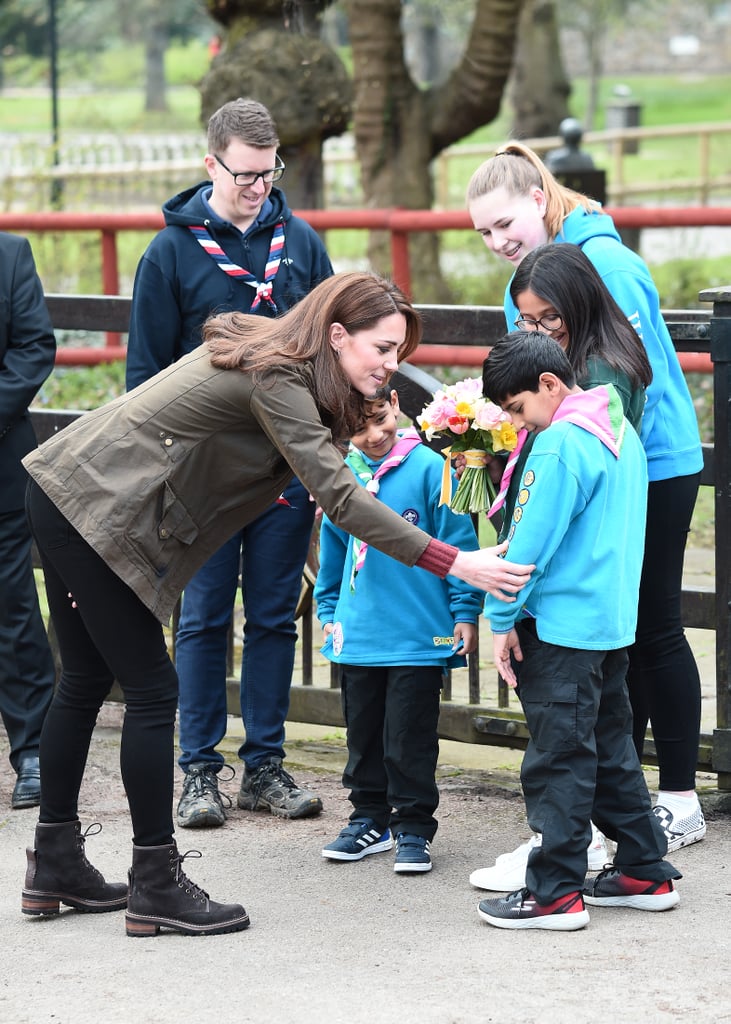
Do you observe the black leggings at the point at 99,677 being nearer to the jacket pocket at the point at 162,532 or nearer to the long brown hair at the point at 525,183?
the jacket pocket at the point at 162,532

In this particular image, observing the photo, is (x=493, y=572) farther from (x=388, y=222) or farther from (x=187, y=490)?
(x=388, y=222)

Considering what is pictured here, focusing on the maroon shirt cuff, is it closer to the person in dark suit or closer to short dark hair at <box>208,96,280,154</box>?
short dark hair at <box>208,96,280,154</box>

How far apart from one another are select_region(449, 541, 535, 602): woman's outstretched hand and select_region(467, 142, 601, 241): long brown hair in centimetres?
Result: 89

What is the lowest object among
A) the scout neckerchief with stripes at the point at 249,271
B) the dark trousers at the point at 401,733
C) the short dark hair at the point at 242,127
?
the dark trousers at the point at 401,733

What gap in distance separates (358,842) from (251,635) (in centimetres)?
74

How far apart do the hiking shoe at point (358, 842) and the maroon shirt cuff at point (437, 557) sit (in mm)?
918

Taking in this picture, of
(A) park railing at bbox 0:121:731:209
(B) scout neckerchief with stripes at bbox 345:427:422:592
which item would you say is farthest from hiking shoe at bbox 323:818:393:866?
(A) park railing at bbox 0:121:731:209

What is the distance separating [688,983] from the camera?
3115 mm

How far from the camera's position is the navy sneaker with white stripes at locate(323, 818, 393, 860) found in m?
3.95

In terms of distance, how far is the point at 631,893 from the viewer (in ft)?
11.6

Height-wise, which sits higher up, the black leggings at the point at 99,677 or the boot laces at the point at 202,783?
the black leggings at the point at 99,677

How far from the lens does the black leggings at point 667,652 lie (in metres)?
3.79

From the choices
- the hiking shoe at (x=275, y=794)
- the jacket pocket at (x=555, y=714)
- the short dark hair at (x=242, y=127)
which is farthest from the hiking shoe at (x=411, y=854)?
the short dark hair at (x=242, y=127)

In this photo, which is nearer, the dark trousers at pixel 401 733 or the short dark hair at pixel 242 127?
the dark trousers at pixel 401 733
